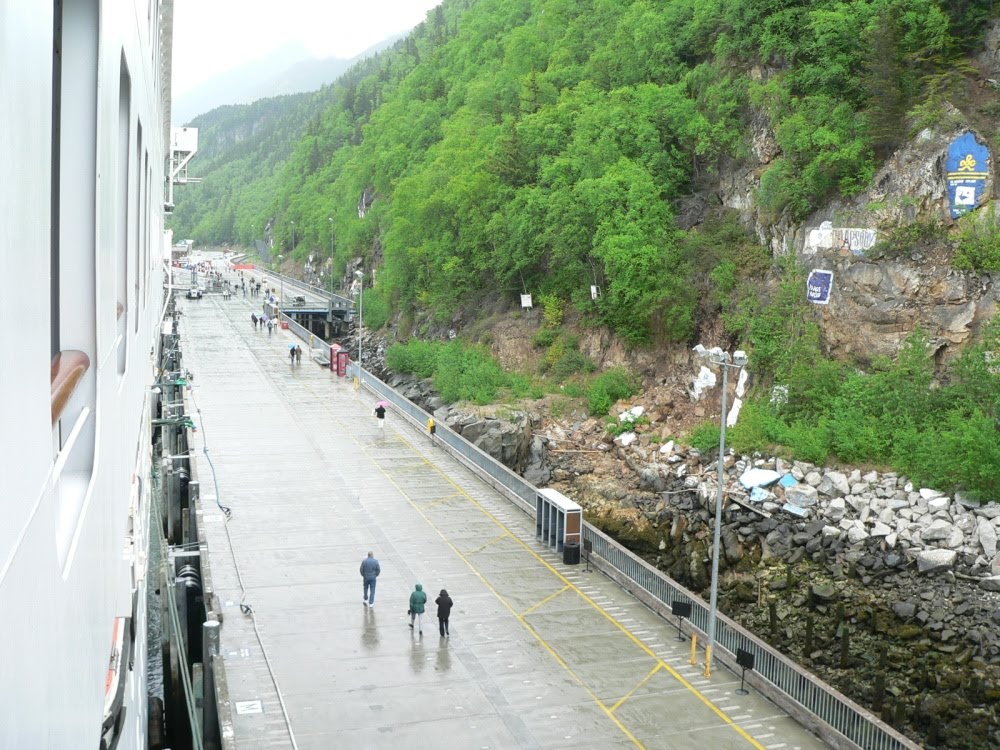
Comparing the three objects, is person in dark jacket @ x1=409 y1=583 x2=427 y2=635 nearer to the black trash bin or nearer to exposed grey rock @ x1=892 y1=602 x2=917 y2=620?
the black trash bin

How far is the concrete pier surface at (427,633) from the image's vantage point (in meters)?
15.8

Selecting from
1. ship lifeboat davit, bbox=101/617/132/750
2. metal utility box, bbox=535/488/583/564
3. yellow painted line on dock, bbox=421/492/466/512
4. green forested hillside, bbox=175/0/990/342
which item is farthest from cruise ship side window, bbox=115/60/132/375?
green forested hillside, bbox=175/0/990/342

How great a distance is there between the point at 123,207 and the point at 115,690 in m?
3.50

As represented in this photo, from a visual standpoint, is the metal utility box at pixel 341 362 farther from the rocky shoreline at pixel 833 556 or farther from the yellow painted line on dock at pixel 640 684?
the yellow painted line on dock at pixel 640 684

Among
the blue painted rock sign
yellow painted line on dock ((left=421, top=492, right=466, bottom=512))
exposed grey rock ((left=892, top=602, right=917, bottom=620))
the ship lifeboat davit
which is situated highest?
the blue painted rock sign

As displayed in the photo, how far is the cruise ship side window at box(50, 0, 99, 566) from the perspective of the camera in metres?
4.51

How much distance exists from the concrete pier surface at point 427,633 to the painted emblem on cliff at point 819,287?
52.1 ft

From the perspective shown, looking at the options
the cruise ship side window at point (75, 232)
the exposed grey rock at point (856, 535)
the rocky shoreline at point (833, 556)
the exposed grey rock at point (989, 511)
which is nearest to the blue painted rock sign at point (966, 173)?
the rocky shoreline at point (833, 556)

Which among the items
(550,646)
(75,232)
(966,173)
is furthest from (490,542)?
(966,173)

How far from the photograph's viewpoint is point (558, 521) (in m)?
23.6

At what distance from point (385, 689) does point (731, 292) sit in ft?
98.6

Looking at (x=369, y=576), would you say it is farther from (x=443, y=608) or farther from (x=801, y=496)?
(x=801, y=496)

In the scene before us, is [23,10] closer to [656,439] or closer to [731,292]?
[656,439]

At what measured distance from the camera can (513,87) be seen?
2616 inches
